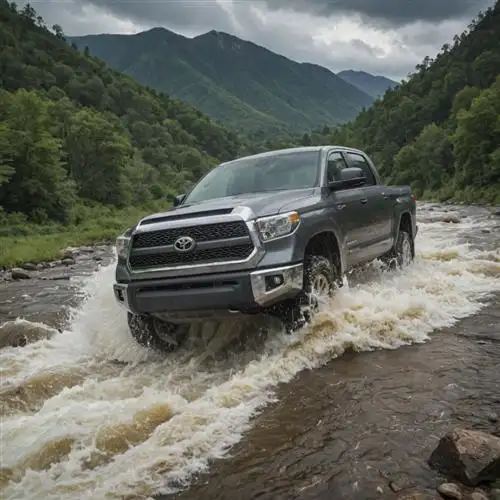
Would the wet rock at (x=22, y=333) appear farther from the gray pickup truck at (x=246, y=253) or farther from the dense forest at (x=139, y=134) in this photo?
the dense forest at (x=139, y=134)

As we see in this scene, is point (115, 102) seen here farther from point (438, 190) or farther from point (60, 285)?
point (60, 285)

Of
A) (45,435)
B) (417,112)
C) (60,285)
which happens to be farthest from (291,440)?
(417,112)

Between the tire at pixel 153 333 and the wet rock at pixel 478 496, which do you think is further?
the tire at pixel 153 333

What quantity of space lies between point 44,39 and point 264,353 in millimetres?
117833

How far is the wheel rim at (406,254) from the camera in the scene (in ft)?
29.9

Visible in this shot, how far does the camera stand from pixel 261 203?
5414 mm

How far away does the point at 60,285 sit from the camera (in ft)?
42.6

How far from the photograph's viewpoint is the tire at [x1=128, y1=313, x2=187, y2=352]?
5.91m

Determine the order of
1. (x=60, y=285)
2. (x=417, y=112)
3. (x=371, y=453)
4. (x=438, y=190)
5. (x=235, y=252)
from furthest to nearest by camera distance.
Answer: (x=417, y=112)
(x=438, y=190)
(x=60, y=285)
(x=235, y=252)
(x=371, y=453)

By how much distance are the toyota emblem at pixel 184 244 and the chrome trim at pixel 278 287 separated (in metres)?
0.63

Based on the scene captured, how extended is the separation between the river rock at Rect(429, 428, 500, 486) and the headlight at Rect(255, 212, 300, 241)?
243cm

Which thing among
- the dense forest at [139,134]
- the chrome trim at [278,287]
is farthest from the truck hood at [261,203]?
the dense forest at [139,134]

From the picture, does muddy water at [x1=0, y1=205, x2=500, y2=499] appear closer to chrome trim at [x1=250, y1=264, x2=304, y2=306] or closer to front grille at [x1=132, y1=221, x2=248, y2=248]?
chrome trim at [x1=250, y1=264, x2=304, y2=306]

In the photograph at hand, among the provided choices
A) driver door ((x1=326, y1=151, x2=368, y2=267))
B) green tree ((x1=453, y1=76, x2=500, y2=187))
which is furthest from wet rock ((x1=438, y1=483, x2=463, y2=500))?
green tree ((x1=453, y1=76, x2=500, y2=187))
